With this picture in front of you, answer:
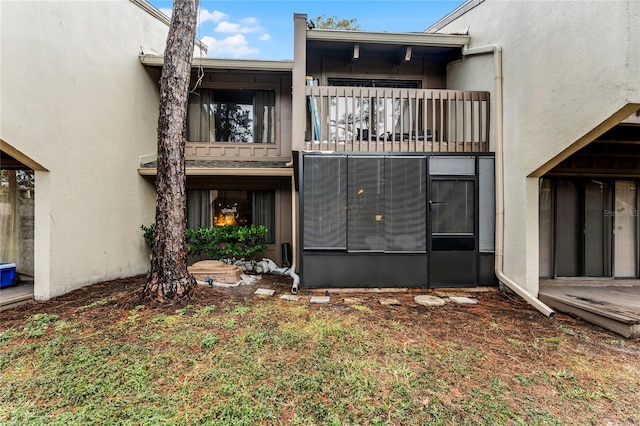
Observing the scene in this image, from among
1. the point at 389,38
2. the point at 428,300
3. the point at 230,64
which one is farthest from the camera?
the point at 230,64

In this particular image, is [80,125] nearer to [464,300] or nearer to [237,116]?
[237,116]

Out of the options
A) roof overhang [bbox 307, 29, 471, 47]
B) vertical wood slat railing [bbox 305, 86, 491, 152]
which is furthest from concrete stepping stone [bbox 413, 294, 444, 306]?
roof overhang [bbox 307, 29, 471, 47]

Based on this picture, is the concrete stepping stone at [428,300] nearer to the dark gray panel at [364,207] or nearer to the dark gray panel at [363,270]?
the dark gray panel at [363,270]

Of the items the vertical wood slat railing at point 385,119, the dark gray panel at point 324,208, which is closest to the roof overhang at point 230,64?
the vertical wood slat railing at point 385,119

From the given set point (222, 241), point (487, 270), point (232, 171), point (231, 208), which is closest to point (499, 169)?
point (487, 270)

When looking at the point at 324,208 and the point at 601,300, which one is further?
the point at 324,208

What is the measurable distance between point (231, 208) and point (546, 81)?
6448 millimetres

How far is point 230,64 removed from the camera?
629 centimetres

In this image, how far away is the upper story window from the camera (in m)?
7.06

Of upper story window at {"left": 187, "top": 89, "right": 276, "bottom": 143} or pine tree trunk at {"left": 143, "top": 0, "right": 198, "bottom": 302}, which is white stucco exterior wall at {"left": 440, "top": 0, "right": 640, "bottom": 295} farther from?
pine tree trunk at {"left": 143, "top": 0, "right": 198, "bottom": 302}

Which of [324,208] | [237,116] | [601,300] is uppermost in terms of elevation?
[237,116]

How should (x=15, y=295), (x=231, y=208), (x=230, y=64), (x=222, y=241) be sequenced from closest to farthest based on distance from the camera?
(x=15, y=295) < (x=230, y=64) < (x=222, y=241) < (x=231, y=208)

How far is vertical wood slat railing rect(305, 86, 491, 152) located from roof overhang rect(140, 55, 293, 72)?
1.83m

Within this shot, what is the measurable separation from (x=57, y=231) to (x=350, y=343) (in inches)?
188
